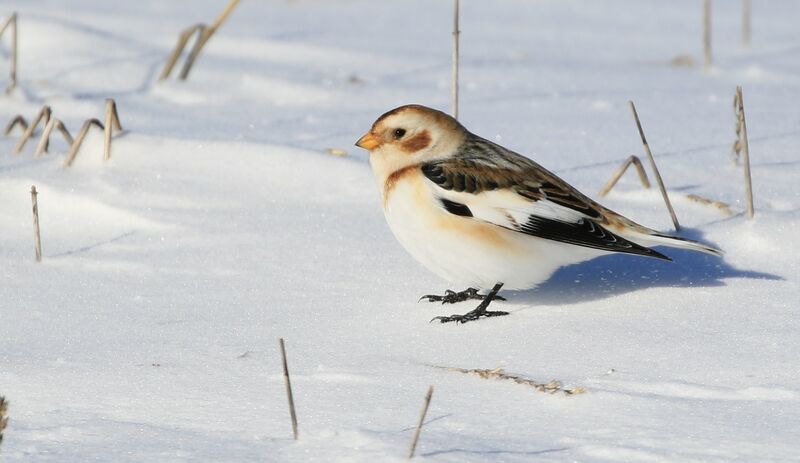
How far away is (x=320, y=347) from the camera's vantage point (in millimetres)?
3119

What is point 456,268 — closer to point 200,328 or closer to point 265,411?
point 200,328

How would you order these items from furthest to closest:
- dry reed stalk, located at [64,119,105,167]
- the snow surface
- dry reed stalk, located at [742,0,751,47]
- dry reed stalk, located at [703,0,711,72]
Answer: dry reed stalk, located at [742,0,751,47] < dry reed stalk, located at [703,0,711,72] < dry reed stalk, located at [64,119,105,167] < the snow surface

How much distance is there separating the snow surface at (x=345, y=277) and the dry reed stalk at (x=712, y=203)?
0.03 meters

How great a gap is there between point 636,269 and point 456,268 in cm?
73

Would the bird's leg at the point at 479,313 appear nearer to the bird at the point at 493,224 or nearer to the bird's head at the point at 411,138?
the bird at the point at 493,224

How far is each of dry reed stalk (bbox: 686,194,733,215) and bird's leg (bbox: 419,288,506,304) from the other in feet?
3.14

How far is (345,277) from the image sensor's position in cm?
372

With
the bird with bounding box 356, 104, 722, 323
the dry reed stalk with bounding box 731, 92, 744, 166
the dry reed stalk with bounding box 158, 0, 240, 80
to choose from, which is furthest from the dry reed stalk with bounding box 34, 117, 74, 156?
the dry reed stalk with bounding box 731, 92, 744, 166

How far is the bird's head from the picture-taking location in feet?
11.9

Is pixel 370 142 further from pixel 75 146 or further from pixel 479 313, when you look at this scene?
pixel 75 146

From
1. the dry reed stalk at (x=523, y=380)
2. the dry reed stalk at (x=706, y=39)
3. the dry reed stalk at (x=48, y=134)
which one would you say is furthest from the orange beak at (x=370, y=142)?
the dry reed stalk at (x=706, y=39)

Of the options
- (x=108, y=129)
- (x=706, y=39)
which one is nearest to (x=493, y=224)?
(x=108, y=129)

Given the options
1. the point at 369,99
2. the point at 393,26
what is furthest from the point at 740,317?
the point at 393,26

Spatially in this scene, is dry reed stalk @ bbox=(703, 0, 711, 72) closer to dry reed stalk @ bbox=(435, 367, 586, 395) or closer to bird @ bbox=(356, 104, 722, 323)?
bird @ bbox=(356, 104, 722, 323)
